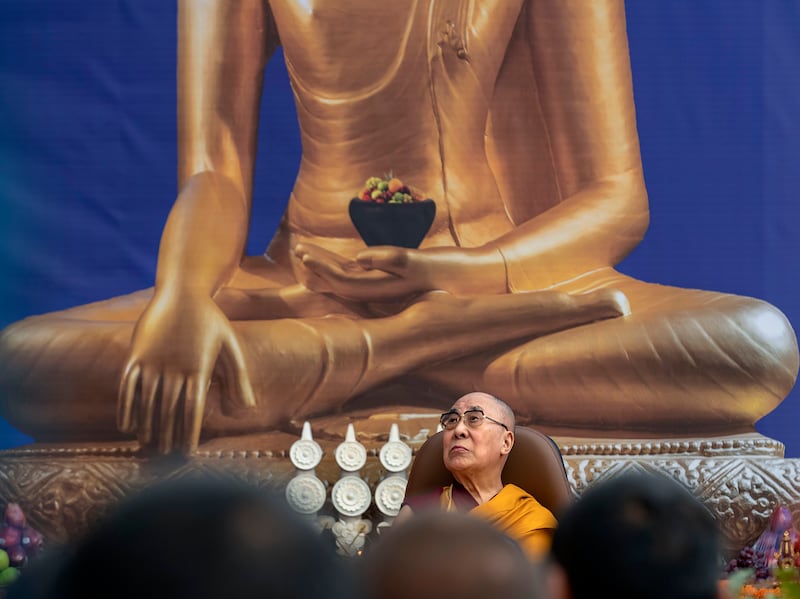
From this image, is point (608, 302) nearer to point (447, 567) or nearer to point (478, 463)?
point (478, 463)

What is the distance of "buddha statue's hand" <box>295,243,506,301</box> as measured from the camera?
4922 mm

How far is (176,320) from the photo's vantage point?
4.88m

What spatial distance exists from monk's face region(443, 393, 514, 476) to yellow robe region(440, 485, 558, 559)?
11cm

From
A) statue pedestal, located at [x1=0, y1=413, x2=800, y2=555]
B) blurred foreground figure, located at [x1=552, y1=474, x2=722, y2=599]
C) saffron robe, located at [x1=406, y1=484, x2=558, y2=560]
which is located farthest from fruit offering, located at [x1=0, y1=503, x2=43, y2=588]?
blurred foreground figure, located at [x1=552, y1=474, x2=722, y2=599]

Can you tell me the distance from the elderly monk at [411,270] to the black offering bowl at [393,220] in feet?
0.23

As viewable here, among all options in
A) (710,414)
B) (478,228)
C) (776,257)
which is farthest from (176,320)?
(776,257)

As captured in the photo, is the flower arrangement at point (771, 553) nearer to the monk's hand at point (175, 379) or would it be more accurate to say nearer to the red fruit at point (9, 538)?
the monk's hand at point (175, 379)

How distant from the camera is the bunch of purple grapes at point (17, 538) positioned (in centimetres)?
406

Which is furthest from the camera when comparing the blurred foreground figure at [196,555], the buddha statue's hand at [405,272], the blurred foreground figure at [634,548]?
the buddha statue's hand at [405,272]

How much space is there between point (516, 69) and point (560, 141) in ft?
1.22

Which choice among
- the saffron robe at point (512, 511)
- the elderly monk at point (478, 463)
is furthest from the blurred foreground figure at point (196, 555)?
the elderly monk at point (478, 463)

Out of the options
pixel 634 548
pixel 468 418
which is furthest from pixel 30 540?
pixel 634 548

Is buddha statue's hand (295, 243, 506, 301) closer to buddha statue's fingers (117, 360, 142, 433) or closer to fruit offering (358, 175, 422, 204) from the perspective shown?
fruit offering (358, 175, 422, 204)

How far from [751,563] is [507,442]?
4.57ft
